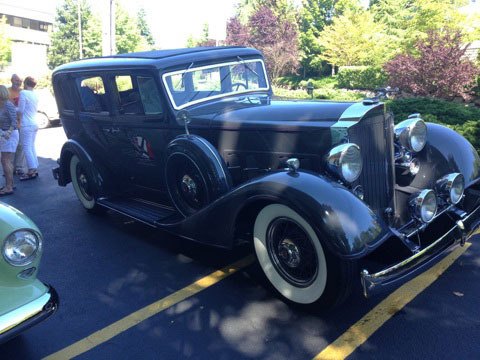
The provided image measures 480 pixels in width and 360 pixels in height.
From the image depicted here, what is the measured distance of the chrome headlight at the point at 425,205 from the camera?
298 centimetres

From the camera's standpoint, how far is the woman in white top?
21.9 feet

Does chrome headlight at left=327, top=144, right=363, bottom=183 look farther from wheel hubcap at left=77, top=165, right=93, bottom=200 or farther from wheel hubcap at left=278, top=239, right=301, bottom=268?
wheel hubcap at left=77, top=165, right=93, bottom=200

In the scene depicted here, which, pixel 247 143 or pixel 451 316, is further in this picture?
pixel 247 143

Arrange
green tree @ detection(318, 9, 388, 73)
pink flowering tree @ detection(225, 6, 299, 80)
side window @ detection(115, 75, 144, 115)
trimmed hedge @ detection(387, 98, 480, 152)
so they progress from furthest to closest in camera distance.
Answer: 1. green tree @ detection(318, 9, 388, 73)
2. pink flowering tree @ detection(225, 6, 299, 80)
3. trimmed hedge @ detection(387, 98, 480, 152)
4. side window @ detection(115, 75, 144, 115)

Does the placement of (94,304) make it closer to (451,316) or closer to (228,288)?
(228,288)

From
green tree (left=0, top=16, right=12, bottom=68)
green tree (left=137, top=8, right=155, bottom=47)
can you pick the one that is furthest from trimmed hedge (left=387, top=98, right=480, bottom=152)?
green tree (left=137, top=8, right=155, bottom=47)

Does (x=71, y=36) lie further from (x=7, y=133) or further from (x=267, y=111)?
(x=267, y=111)

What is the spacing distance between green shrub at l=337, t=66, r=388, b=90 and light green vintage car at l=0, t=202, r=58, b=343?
1842 centimetres

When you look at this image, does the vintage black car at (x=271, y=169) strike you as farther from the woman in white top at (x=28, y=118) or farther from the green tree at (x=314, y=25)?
the green tree at (x=314, y=25)

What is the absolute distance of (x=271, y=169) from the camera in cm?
350

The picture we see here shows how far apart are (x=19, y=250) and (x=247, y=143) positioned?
1942 mm

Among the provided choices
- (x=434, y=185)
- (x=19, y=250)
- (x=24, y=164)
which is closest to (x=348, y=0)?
(x=24, y=164)

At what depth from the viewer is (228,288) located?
3389 millimetres

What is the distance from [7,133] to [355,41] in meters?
21.8
